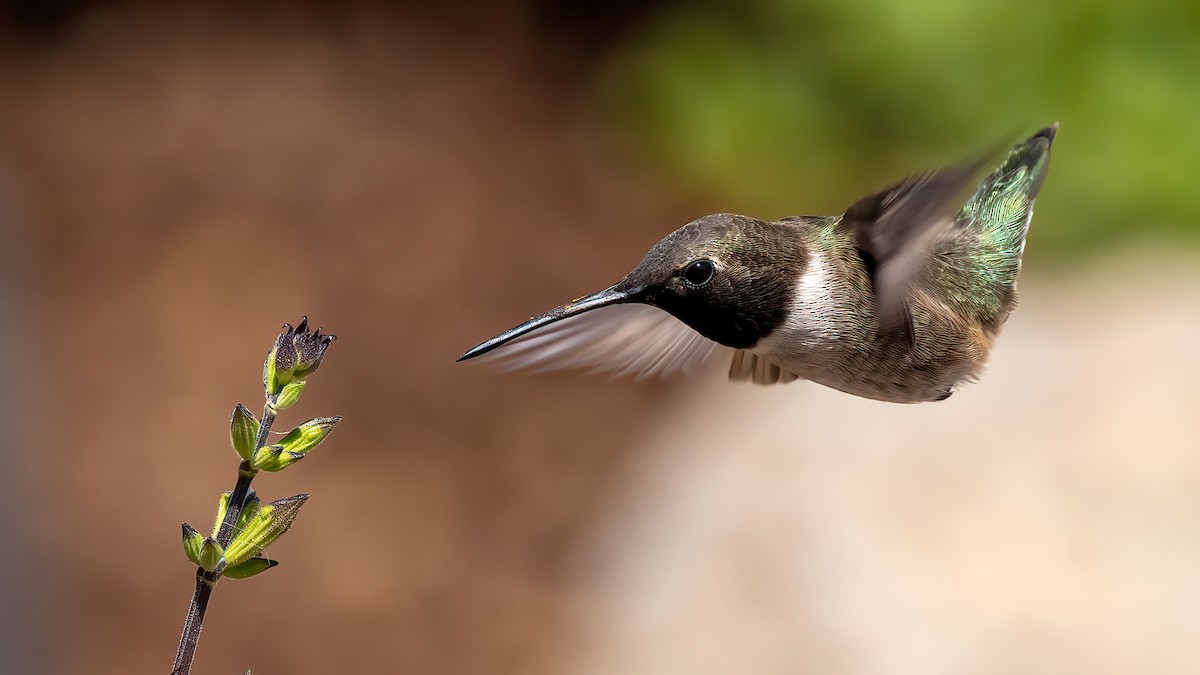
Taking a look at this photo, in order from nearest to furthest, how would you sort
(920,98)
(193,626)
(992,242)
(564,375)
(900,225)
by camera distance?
(193,626) → (900,225) → (992,242) → (920,98) → (564,375)

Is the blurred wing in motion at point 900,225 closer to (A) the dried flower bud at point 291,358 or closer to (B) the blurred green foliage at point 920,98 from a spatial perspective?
(A) the dried flower bud at point 291,358

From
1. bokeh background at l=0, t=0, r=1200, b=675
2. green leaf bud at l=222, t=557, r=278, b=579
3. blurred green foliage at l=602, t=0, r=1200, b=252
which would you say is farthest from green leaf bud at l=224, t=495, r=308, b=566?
blurred green foliage at l=602, t=0, r=1200, b=252

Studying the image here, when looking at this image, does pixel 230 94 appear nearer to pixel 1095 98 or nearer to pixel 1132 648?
pixel 1095 98

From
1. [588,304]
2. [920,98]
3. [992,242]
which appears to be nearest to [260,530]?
[588,304]

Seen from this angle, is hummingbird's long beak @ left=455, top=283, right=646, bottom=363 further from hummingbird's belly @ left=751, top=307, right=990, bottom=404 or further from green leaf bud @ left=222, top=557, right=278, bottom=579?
green leaf bud @ left=222, top=557, right=278, bottom=579

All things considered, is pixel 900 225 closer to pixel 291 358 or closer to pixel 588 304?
pixel 588 304

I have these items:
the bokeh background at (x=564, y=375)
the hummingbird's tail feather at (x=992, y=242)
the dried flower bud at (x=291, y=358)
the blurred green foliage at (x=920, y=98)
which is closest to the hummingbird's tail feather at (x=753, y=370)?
the hummingbird's tail feather at (x=992, y=242)

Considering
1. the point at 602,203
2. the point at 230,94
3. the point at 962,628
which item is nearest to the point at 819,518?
the point at 962,628
